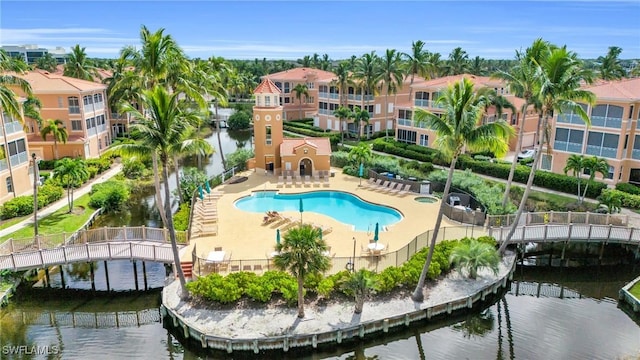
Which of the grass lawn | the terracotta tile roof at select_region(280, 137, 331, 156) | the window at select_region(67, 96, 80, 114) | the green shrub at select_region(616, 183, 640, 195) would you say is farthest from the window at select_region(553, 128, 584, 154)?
the window at select_region(67, 96, 80, 114)

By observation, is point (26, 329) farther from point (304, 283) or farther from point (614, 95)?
point (614, 95)

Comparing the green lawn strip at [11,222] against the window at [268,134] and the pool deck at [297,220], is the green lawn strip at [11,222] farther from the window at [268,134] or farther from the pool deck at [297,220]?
the window at [268,134]

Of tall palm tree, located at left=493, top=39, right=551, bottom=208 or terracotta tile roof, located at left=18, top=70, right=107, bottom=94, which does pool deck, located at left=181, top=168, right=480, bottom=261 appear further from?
terracotta tile roof, located at left=18, top=70, right=107, bottom=94

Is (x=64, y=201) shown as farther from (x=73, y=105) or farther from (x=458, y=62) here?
(x=458, y=62)

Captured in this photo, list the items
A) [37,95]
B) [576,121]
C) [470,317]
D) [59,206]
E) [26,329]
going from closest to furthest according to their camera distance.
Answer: [26,329]
[470,317]
[59,206]
[576,121]
[37,95]

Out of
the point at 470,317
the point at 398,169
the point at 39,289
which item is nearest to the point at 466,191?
the point at 398,169

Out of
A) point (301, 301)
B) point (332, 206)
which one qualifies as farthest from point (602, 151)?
point (301, 301)
